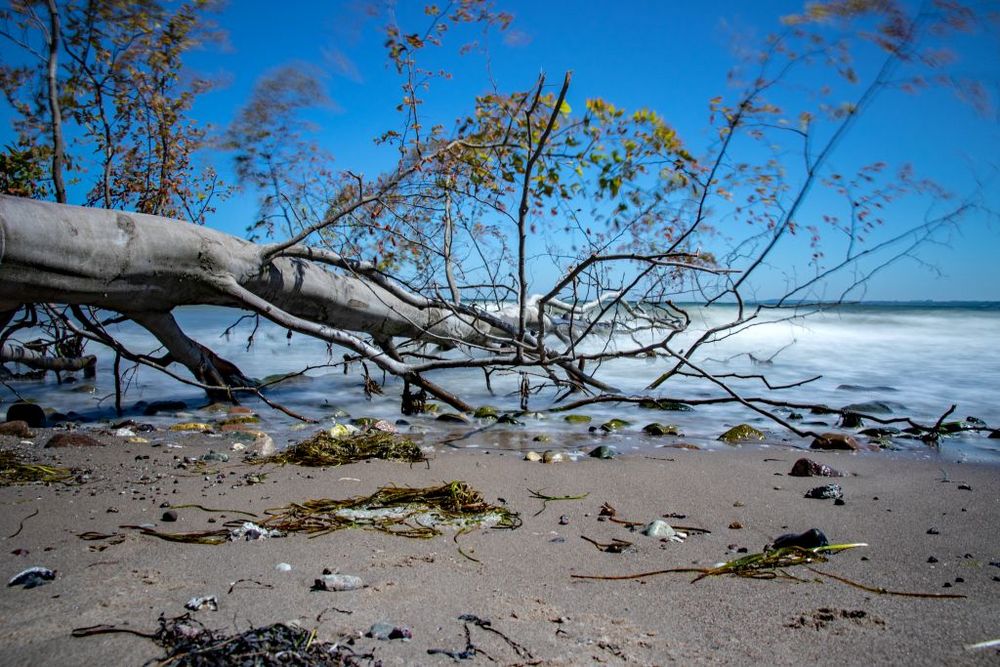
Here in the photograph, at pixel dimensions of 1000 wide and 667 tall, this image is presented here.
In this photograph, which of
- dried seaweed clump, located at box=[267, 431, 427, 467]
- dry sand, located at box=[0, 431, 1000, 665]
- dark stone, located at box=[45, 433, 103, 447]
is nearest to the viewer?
dry sand, located at box=[0, 431, 1000, 665]

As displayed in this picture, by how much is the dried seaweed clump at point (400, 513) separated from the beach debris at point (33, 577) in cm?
73

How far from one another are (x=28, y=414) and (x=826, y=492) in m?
6.10

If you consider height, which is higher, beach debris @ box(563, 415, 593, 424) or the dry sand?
the dry sand

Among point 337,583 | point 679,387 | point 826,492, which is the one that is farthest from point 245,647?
point 679,387

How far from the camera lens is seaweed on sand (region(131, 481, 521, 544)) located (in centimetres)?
241

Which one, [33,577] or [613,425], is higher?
[33,577]

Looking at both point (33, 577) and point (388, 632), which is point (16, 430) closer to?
point (33, 577)

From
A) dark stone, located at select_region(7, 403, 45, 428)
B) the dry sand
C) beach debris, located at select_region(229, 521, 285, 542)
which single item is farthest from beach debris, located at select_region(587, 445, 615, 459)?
dark stone, located at select_region(7, 403, 45, 428)

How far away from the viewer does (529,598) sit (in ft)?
5.98

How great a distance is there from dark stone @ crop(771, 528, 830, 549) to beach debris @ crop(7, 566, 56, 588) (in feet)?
7.83

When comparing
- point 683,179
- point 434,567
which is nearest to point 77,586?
point 434,567

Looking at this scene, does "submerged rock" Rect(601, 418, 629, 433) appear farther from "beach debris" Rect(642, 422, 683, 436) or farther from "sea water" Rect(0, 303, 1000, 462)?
"beach debris" Rect(642, 422, 683, 436)

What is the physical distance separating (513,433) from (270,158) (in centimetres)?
338

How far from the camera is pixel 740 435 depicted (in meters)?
5.02
